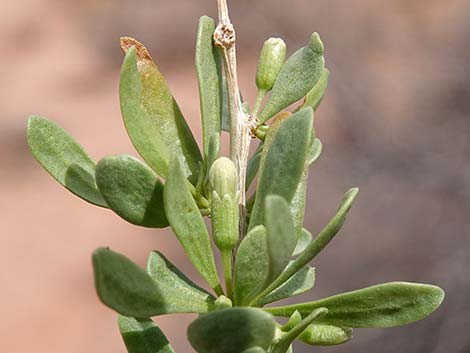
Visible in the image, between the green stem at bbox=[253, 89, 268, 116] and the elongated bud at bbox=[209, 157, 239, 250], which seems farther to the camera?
the green stem at bbox=[253, 89, 268, 116]

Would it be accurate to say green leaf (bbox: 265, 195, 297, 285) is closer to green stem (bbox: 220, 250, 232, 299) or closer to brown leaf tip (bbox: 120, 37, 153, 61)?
green stem (bbox: 220, 250, 232, 299)

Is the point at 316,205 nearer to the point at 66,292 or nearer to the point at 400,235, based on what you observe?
the point at 400,235

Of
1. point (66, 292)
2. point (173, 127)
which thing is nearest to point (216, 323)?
point (173, 127)

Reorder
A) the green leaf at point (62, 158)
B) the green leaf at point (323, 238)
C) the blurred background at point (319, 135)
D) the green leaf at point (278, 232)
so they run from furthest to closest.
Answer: the blurred background at point (319, 135)
the green leaf at point (62, 158)
the green leaf at point (323, 238)
the green leaf at point (278, 232)

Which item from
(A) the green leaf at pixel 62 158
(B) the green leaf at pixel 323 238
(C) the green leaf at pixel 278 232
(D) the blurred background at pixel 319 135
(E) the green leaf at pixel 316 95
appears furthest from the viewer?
(D) the blurred background at pixel 319 135

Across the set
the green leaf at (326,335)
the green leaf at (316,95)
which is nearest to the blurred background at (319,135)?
the green leaf at (316,95)

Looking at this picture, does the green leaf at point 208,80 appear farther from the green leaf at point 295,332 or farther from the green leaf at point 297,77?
the green leaf at point 295,332

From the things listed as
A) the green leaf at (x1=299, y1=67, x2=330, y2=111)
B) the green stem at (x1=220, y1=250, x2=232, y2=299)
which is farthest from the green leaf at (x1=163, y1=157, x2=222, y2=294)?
the green leaf at (x1=299, y1=67, x2=330, y2=111)
